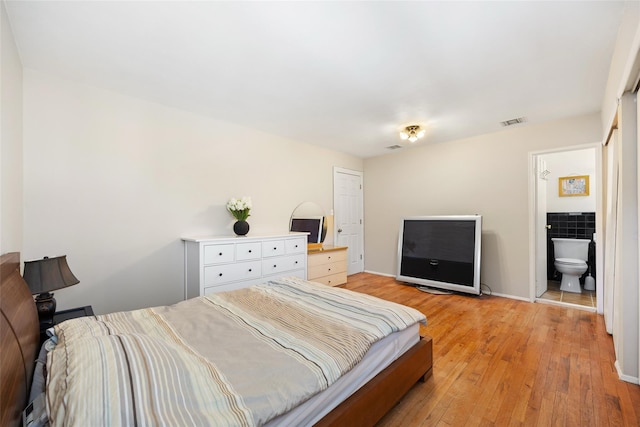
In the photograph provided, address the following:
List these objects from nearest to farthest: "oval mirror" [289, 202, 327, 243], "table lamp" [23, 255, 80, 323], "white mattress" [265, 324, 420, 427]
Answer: "white mattress" [265, 324, 420, 427] → "table lamp" [23, 255, 80, 323] → "oval mirror" [289, 202, 327, 243]

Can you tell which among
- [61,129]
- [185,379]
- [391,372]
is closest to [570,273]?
[391,372]

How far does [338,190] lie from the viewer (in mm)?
5031

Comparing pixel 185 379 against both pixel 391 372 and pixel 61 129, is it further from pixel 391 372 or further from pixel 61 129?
pixel 61 129

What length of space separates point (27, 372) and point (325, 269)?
341cm

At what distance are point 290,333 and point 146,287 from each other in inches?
84.1

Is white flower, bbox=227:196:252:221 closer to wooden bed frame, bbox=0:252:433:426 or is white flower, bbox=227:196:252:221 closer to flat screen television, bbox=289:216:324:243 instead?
flat screen television, bbox=289:216:324:243

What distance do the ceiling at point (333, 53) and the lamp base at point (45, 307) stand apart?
1.78 m

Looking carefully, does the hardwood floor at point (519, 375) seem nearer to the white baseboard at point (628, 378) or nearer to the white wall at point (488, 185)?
the white baseboard at point (628, 378)

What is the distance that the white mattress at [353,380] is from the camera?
1.10 metres

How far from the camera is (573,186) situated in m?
4.59

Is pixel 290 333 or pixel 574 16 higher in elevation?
pixel 574 16

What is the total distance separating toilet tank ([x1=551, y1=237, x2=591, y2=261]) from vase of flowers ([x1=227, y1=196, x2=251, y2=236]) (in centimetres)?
506

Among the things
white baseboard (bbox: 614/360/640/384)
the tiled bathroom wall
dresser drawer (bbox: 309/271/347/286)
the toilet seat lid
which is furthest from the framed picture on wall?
dresser drawer (bbox: 309/271/347/286)

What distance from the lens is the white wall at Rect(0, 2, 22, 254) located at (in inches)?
61.9
